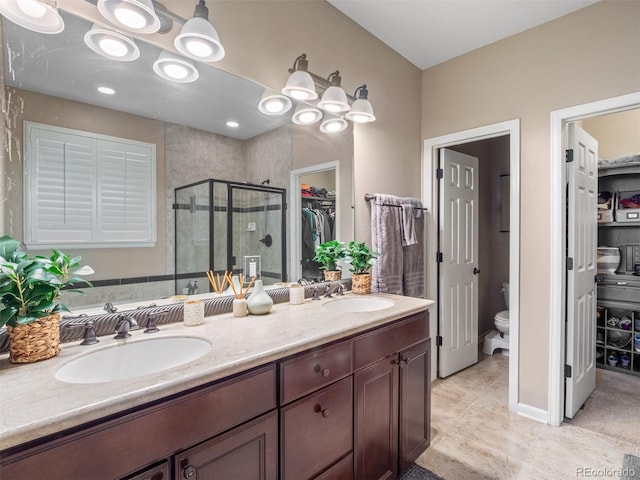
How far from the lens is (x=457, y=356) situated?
3.01m

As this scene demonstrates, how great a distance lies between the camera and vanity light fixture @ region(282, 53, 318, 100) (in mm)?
1749

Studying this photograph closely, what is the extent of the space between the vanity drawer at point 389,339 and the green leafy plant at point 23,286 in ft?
3.57

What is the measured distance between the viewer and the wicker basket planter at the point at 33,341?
3.07ft

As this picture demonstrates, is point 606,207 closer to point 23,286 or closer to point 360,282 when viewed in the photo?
point 360,282

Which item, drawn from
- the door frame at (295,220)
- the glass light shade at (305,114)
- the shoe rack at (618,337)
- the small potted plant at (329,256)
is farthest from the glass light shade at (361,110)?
the shoe rack at (618,337)

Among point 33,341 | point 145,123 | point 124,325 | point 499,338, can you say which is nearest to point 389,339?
point 124,325

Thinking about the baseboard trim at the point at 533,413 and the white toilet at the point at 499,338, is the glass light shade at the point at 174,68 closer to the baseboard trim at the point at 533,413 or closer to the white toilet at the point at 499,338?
the baseboard trim at the point at 533,413

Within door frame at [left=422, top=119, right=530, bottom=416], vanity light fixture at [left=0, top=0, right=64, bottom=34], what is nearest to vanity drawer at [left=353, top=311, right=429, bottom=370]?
door frame at [left=422, top=119, right=530, bottom=416]

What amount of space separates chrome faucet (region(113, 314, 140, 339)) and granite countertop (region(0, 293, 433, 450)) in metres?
0.02

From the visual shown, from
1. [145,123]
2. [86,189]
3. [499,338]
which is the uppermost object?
[145,123]

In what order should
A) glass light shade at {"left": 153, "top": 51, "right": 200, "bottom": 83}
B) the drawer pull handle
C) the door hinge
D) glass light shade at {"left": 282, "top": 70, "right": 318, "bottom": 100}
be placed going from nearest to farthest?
the drawer pull handle, glass light shade at {"left": 153, "top": 51, "right": 200, "bottom": 83}, glass light shade at {"left": 282, "top": 70, "right": 318, "bottom": 100}, the door hinge

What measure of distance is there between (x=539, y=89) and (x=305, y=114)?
5.50 feet

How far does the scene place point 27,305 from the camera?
96cm

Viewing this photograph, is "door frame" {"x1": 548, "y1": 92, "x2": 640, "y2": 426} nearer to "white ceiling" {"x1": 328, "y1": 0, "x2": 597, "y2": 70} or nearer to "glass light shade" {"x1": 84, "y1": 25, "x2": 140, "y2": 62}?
"white ceiling" {"x1": 328, "y1": 0, "x2": 597, "y2": 70}
